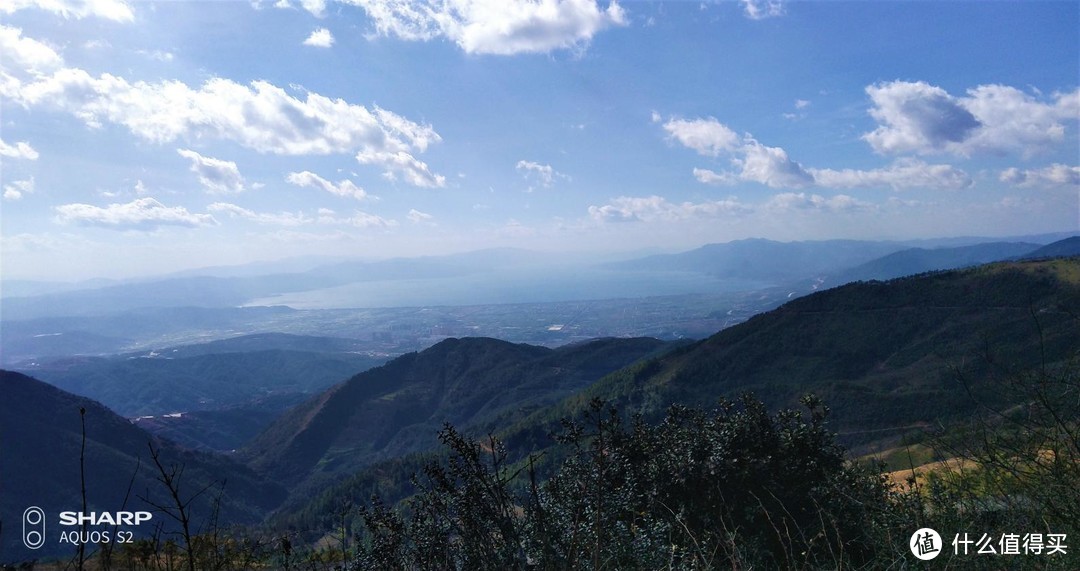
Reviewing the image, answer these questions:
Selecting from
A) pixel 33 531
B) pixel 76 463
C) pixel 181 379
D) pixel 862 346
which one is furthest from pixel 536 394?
pixel 181 379

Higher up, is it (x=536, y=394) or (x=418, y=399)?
(x=536, y=394)

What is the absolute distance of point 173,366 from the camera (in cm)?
18550

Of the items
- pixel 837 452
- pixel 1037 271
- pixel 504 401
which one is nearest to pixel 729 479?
pixel 837 452

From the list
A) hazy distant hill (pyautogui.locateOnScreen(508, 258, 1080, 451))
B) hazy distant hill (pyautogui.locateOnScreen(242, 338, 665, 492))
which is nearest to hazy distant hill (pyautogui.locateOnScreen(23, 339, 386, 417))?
Answer: hazy distant hill (pyautogui.locateOnScreen(242, 338, 665, 492))

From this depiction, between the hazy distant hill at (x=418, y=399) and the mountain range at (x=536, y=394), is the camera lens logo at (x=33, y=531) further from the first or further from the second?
the hazy distant hill at (x=418, y=399)

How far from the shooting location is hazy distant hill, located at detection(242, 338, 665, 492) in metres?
108

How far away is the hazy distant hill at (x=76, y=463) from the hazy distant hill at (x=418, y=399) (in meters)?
15.1

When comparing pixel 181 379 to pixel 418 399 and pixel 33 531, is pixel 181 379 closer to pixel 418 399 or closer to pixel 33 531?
pixel 418 399

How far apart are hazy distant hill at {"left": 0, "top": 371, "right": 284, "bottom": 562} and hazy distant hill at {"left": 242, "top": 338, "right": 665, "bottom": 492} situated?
15087 mm

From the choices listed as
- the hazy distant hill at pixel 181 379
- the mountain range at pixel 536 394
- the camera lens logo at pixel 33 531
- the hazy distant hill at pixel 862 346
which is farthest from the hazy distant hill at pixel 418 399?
the camera lens logo at pixel 33 531

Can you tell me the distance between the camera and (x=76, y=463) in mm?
75438

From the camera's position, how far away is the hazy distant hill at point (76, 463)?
228 ft

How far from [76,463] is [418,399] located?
2561 inches

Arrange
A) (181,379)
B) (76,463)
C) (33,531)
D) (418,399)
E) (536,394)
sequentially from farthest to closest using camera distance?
(181,379), (418,399), (536,394), (76,463), (33,531)
